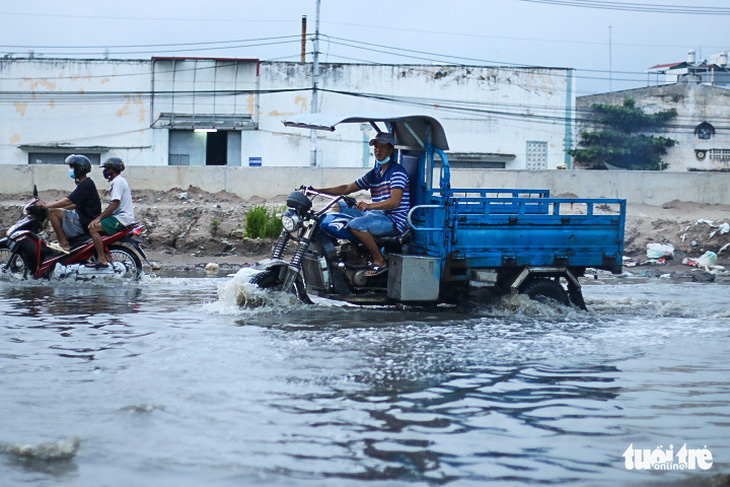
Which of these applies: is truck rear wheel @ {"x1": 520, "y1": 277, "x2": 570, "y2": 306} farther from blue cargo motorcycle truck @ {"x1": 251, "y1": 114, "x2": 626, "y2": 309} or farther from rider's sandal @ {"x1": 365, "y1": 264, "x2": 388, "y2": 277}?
rider's sandal @ {"x1": 365, "y1": 264, "x2": 388, "y2": 277}

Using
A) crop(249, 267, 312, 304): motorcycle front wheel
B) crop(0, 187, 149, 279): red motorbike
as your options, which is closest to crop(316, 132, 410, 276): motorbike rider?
crop(249, 267, 312, 304): motorcycle front wheel

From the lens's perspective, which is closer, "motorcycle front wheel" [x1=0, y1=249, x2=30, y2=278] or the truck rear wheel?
the truck rear wheel

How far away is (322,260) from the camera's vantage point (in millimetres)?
9164

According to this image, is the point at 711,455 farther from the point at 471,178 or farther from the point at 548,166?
the point at 548,166

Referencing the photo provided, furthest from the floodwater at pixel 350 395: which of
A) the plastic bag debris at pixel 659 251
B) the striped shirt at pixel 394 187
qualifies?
the plastic bag debris at pixel 659 251

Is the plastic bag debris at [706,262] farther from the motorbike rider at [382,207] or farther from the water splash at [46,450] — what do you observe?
the water splash at [46,450]

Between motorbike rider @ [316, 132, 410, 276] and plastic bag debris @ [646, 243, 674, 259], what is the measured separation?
9.19 meters

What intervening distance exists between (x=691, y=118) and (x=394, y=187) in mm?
37418

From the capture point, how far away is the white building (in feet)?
124

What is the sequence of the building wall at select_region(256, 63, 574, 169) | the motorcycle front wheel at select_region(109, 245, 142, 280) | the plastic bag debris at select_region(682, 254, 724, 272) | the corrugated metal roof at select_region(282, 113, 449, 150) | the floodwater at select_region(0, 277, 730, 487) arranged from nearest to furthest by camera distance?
the floodwater at select_region(0, 277, 730, 487)
the corrugated metal roof at select_region(282, 113, 449, 150)
the motorcycle front wheel at select_region(109, 245, 142, 280)
the plastic bag debris at select_region(682, 254, 724, 272)
the building wall at select_region(256, 63, 574, 169)

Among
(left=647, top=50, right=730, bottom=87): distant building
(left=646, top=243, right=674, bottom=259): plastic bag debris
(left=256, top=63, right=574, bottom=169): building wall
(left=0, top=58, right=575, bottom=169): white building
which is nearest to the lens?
(left=646, top=243, right=674, bottom=259): plastic bag debris

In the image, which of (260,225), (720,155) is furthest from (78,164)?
(720,155)

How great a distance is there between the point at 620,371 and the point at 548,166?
117 ft

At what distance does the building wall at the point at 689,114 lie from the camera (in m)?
42.4
